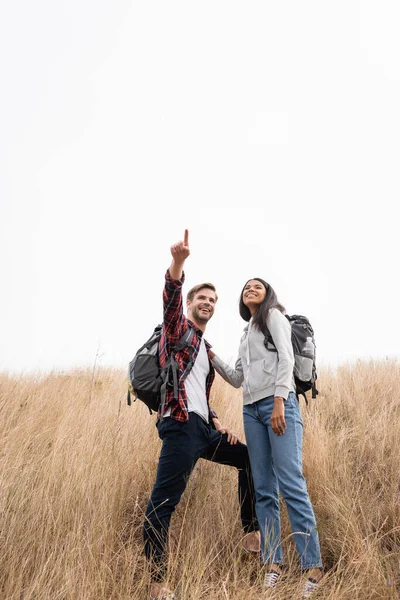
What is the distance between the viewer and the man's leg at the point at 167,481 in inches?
105

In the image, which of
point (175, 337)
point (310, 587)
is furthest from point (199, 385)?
point (310, 587)

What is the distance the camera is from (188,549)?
9.64 ft

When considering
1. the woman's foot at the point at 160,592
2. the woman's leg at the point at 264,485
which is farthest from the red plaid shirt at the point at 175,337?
the woman's foot at the point at 160,592

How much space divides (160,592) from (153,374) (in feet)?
4.06

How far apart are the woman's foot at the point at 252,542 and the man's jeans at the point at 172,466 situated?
4 cm

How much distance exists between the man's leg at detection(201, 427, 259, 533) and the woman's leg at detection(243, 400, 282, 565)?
0.44ft

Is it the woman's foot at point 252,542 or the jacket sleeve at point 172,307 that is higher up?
the jacket sleeve at point 172,307

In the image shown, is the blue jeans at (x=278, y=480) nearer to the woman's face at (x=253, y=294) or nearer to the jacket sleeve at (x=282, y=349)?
the jacket sleeve at (x=282, y=349)

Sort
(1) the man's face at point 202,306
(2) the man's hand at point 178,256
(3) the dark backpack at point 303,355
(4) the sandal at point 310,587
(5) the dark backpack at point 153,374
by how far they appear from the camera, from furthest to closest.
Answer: (1) the man's face at point 202,306
(3) the dark backpack at point 303,355
(5) the dark backpack at point 153,374
(2) the man's hand at point 178,256
(4) the sandal at point 310,587

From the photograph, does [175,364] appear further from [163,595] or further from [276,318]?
[163,595]

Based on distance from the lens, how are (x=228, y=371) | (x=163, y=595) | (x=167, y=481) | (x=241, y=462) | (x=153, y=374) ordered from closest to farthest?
(x=163, y=595), (x=167, y=481), (x=153, y=374), (x=241, y=462), (x=228, y=371)

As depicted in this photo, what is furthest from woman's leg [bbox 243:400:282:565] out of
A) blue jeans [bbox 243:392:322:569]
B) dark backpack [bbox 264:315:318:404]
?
dark backpack [bbox 264:315:318:404]

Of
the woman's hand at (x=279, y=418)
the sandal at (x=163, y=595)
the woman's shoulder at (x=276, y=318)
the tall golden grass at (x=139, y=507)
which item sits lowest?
the sandal at (x=163, y=595)

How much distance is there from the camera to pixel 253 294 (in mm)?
3465
